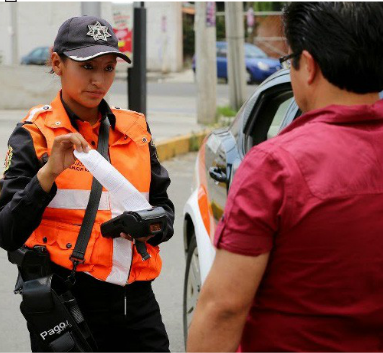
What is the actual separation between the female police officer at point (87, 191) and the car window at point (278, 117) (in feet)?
4.60

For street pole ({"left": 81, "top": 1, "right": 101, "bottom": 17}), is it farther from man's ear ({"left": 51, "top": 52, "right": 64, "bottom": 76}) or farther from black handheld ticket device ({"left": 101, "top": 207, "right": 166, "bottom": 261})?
black handheld ticket device ({"left": 101, "top": 207, "right": 166, "bottom": 261})

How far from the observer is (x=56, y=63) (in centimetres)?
285

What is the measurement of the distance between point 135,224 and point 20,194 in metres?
0.35

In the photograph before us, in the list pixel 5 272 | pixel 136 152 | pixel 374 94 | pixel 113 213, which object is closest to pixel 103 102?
pixel 136 152

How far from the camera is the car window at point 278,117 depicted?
4211 millimetres

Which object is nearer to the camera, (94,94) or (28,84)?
(94,94)

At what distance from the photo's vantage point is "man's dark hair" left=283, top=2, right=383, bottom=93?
1.76m

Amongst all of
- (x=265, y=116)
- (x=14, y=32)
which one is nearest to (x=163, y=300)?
(x=265, y=116)

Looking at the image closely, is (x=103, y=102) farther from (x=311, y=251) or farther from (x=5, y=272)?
(x=5, y=272)

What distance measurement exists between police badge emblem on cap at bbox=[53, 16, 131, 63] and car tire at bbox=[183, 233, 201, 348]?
176 centimetres

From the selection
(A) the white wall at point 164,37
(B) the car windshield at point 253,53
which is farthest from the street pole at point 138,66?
(A) the white wall at point 164,37

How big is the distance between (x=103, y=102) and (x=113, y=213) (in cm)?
39

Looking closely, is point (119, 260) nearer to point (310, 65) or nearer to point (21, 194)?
point (21, 194)

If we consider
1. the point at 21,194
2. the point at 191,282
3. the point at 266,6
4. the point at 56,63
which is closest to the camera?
the point at 21,194
